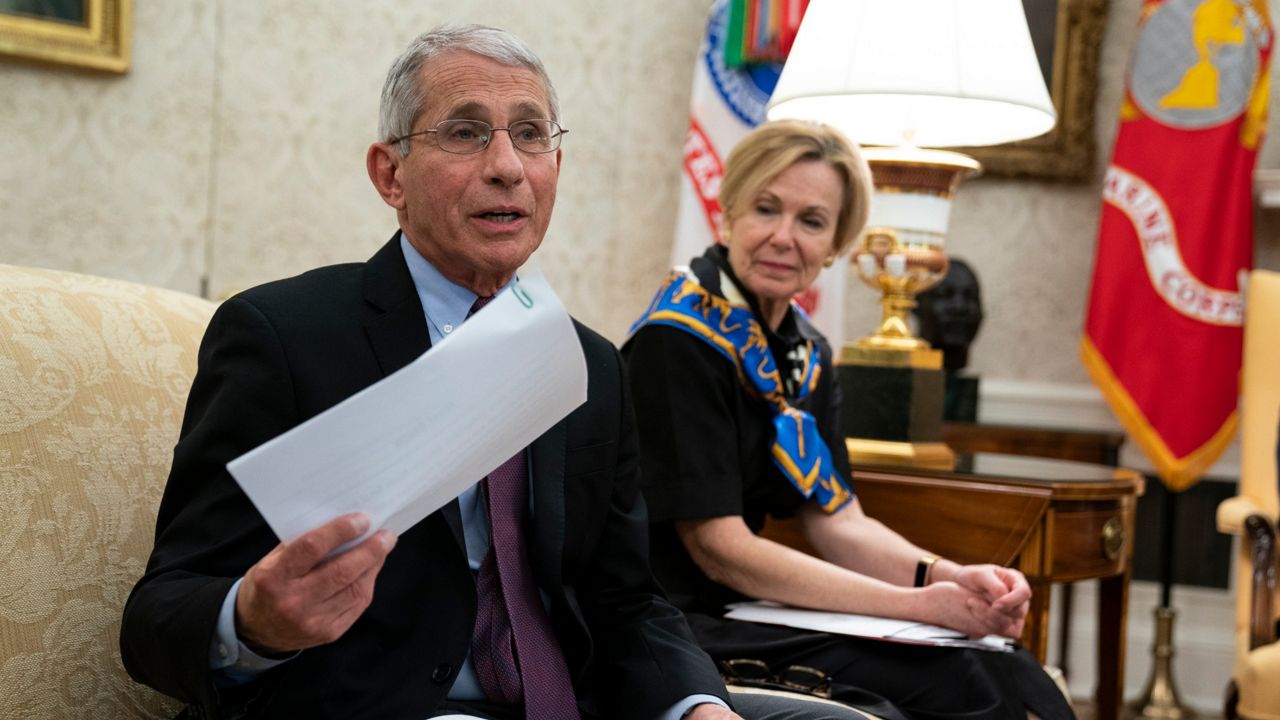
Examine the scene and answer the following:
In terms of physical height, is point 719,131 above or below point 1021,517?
above

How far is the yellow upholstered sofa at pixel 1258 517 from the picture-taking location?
264cm

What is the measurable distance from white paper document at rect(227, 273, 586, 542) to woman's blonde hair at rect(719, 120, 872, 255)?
4.13 ft

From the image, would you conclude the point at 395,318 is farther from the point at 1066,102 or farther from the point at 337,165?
the point at 1066,102

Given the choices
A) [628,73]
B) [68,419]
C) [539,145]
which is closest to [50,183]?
[628,73]

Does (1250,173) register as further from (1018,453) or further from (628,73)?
(628,73)

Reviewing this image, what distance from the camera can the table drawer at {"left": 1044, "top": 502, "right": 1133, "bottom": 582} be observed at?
237 centimetres

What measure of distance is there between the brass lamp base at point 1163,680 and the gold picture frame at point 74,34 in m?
3.64

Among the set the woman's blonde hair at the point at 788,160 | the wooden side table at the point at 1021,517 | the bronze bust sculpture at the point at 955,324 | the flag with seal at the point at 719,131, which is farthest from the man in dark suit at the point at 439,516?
the bronze bust sculpture at the point at 955,324

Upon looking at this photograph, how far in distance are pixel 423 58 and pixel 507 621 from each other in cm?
62

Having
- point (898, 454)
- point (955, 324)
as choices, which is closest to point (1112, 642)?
point (898, 454)

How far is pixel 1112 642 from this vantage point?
106 inches

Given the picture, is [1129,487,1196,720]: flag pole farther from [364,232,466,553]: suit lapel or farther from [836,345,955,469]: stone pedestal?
[364,232,466,553]: suit lapel

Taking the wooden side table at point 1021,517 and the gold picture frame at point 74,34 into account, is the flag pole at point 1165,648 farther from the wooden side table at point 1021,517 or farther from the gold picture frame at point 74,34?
the gold picture frame at point 74,34

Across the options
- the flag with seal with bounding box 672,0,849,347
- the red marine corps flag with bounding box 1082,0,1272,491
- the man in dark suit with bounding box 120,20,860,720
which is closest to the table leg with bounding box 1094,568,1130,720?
the flag with seal with bounding box 672,0,849,347
